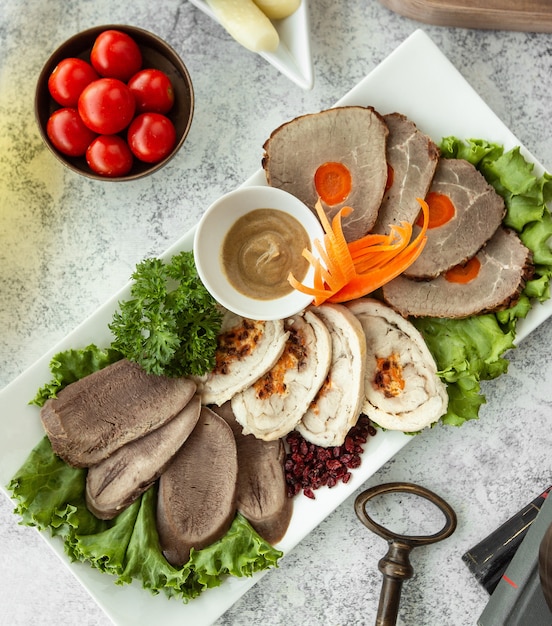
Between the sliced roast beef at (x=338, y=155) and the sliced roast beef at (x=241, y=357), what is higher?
the sliced roast beef at (x=338, y=155)

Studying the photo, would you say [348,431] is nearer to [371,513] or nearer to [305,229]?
[371,513]

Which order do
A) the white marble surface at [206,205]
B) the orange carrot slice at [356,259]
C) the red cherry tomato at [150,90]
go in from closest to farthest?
the orange carrot slice at [356,259] < the red cherry tomato at [150,90] < the white marble surface at [206,205]

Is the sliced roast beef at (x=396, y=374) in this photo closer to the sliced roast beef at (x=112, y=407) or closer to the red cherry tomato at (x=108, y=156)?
the sliced roast beef at (x=112, y=407)

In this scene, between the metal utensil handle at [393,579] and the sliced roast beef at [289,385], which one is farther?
the metal utensil handle at [393,579]

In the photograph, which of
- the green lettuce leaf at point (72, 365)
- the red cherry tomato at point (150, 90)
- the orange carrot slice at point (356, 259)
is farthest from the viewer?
Result: the red cherry tomato at point (150, 90)

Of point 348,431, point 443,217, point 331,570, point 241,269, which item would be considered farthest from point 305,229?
point 331,570

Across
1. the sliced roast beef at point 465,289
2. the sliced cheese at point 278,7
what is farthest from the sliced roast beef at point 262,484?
the sliced cheese at point 278,7

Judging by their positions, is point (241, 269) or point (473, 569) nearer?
point (241, 269)
